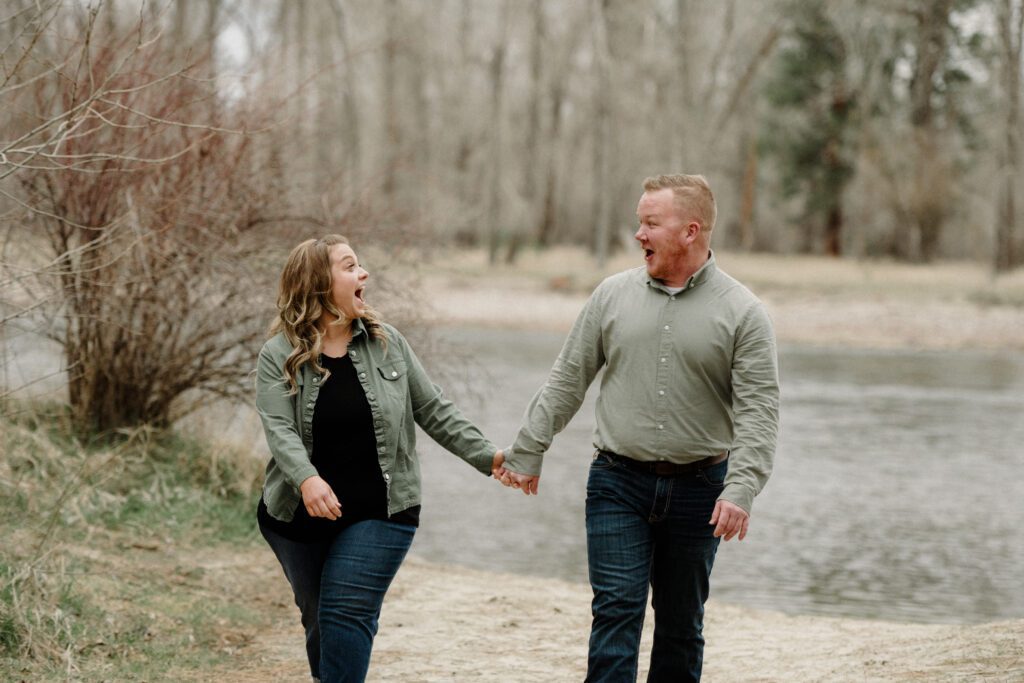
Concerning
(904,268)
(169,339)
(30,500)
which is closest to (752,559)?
(169,339)

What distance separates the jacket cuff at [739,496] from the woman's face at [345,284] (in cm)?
141

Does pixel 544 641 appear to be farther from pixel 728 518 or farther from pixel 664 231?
pixel 664 231

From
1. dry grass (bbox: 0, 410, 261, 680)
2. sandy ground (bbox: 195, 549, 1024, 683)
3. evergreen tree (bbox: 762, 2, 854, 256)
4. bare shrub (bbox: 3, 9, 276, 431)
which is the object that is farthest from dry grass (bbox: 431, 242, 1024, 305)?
sandy ground (bbox: 195, 549, 1024, 683)

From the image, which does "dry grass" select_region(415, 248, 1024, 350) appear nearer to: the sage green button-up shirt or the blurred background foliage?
the blurred background foliage

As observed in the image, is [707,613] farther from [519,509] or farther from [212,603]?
[519,509]

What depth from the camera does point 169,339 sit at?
1018cm

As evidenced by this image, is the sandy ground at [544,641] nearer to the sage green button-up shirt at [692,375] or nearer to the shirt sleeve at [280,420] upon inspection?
the sage green button-up shirt at [692,375]

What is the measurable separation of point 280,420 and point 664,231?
1494 millimetres

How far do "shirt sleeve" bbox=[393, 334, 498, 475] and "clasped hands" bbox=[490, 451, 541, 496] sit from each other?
0.16ft

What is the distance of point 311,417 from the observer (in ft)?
15.6

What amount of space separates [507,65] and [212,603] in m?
48.5

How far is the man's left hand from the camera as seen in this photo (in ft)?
15.2

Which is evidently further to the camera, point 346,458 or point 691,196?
point 691,196

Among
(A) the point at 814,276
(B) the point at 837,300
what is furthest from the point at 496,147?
(B) the point at 837,300
